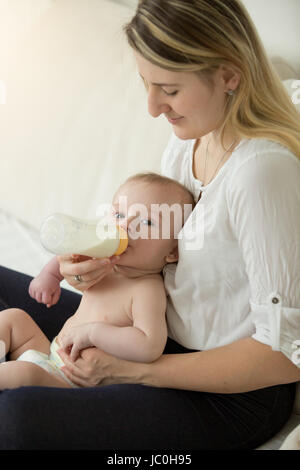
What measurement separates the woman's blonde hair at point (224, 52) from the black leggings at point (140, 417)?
0.45m

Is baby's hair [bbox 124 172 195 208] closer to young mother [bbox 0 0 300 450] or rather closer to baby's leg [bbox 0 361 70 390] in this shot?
young mother [bbox 0 0 300 450]

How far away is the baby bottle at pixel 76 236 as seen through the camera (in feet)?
3.37

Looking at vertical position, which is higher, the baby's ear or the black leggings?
the baby's ear

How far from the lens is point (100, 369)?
3.39 feet

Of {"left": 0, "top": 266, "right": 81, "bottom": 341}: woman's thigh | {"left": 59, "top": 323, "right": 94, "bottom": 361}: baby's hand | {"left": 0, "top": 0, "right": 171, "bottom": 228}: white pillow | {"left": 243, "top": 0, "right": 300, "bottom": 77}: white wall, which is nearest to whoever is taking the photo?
{"left": 59, "top": 323, "right": 94, "bottom": 361}: baby's hand

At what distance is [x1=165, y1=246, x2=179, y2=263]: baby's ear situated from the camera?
3.79ft

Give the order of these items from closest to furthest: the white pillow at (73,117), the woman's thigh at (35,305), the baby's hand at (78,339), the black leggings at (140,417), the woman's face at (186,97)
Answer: the black leggings at (140,417), the woman's face at (186,97), the baby's hand at (78,339), the woman's thigh at (35,305), the white pillow at (73,117)

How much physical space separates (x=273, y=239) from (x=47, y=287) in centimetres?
51

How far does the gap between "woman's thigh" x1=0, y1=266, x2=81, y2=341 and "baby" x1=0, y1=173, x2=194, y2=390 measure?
0.24 feet

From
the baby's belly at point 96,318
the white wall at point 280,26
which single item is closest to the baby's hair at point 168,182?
the baby's belly at point 96,318

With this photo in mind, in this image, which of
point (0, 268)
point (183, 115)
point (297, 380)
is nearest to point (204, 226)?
point (183, 115)

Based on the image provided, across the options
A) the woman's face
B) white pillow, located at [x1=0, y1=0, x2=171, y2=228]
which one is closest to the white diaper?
the woman's face

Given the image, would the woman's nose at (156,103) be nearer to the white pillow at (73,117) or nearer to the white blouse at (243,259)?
the white blouse at (243,259)

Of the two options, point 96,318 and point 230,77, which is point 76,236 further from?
point 230,77
